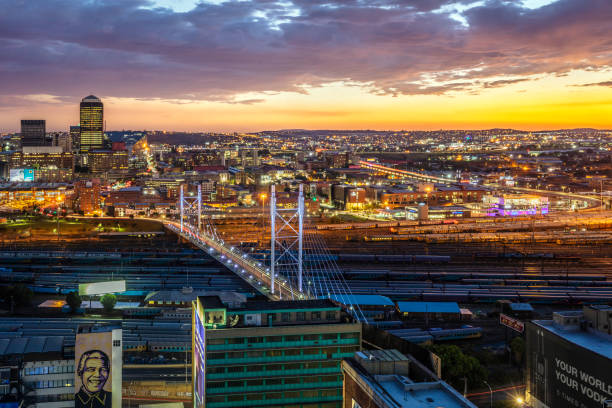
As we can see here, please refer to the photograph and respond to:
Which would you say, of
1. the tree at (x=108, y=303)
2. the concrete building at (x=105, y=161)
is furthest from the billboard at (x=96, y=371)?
the concrete building at (x=105, y=161)

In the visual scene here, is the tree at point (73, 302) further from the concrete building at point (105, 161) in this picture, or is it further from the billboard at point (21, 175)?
the concrete building at point (105, 161)

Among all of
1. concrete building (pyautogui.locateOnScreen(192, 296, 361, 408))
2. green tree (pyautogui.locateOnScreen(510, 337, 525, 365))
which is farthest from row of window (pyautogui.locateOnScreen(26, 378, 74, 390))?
green tree (pyautogui.locateOnScreen(510, 337, 525, 365))

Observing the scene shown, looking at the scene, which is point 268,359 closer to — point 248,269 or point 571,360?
point 571,360

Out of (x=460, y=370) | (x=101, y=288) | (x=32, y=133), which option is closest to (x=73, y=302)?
(x=101, y=288)

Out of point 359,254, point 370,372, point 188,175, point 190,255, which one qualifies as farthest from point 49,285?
point 188,175

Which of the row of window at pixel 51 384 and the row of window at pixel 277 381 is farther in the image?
the row of window at pixel 51 384

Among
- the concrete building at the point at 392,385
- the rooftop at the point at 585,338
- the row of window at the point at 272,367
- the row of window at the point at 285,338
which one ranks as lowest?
the row of window at the point at 272,367

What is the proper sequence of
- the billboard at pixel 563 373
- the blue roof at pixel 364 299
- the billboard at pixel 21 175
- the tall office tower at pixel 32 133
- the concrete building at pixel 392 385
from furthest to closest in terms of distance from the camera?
the tall office tower at pixel 32 133
the billboard at pixel 21 175
the blue roof at pixel 364 299
the billboard at pixel 563 373
the concrete building at pixel 392 385
